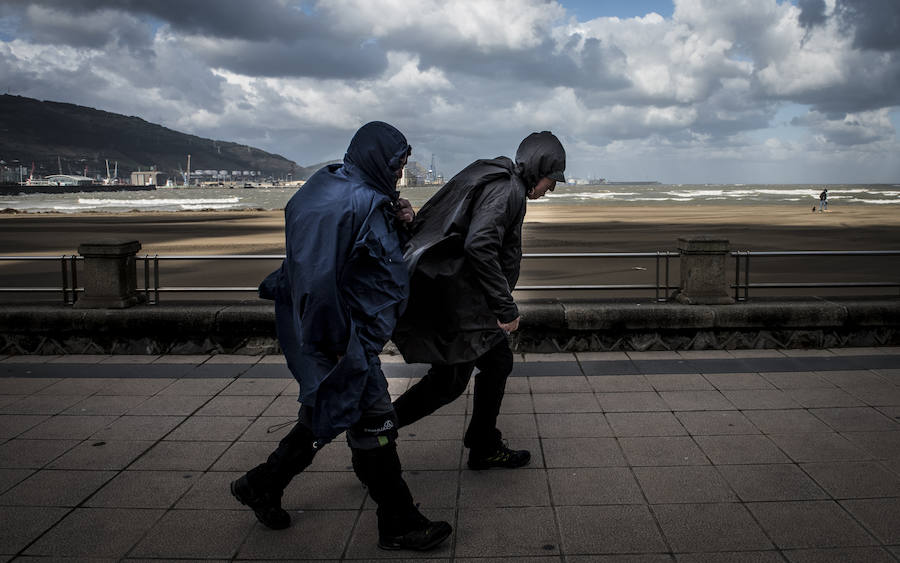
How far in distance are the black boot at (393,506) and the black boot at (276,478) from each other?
30cm

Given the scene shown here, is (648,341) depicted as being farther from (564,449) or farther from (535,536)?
(535,536)

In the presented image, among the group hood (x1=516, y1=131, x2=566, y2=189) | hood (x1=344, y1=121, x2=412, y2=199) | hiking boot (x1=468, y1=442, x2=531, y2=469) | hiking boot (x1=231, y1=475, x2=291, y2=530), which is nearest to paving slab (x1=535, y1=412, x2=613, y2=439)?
hiking boot (x1=468, y1=442, x2=531, y2=469)

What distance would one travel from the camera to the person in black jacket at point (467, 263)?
3238 mm

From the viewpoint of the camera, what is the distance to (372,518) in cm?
329

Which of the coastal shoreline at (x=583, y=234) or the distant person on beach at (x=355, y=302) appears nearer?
the distant person on beach at (x=355, y=302)

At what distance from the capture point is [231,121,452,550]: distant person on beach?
2.63 m

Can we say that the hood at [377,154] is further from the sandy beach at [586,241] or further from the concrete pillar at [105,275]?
the sandy beach at [586,241]

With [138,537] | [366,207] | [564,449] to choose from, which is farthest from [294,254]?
[564,449]

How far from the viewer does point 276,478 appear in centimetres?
312

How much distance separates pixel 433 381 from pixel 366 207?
1.16m

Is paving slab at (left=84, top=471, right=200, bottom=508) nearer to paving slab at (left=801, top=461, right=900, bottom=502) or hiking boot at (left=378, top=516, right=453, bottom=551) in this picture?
hiking boot at (left=378, top=516, right=453, bottom=551)

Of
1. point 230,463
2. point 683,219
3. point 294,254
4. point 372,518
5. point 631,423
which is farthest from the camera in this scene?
point 683,219

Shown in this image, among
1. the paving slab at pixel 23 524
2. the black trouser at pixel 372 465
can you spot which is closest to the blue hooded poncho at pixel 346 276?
the black trouser at pixel 372 465

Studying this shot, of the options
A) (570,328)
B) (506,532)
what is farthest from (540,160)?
(570,328)
